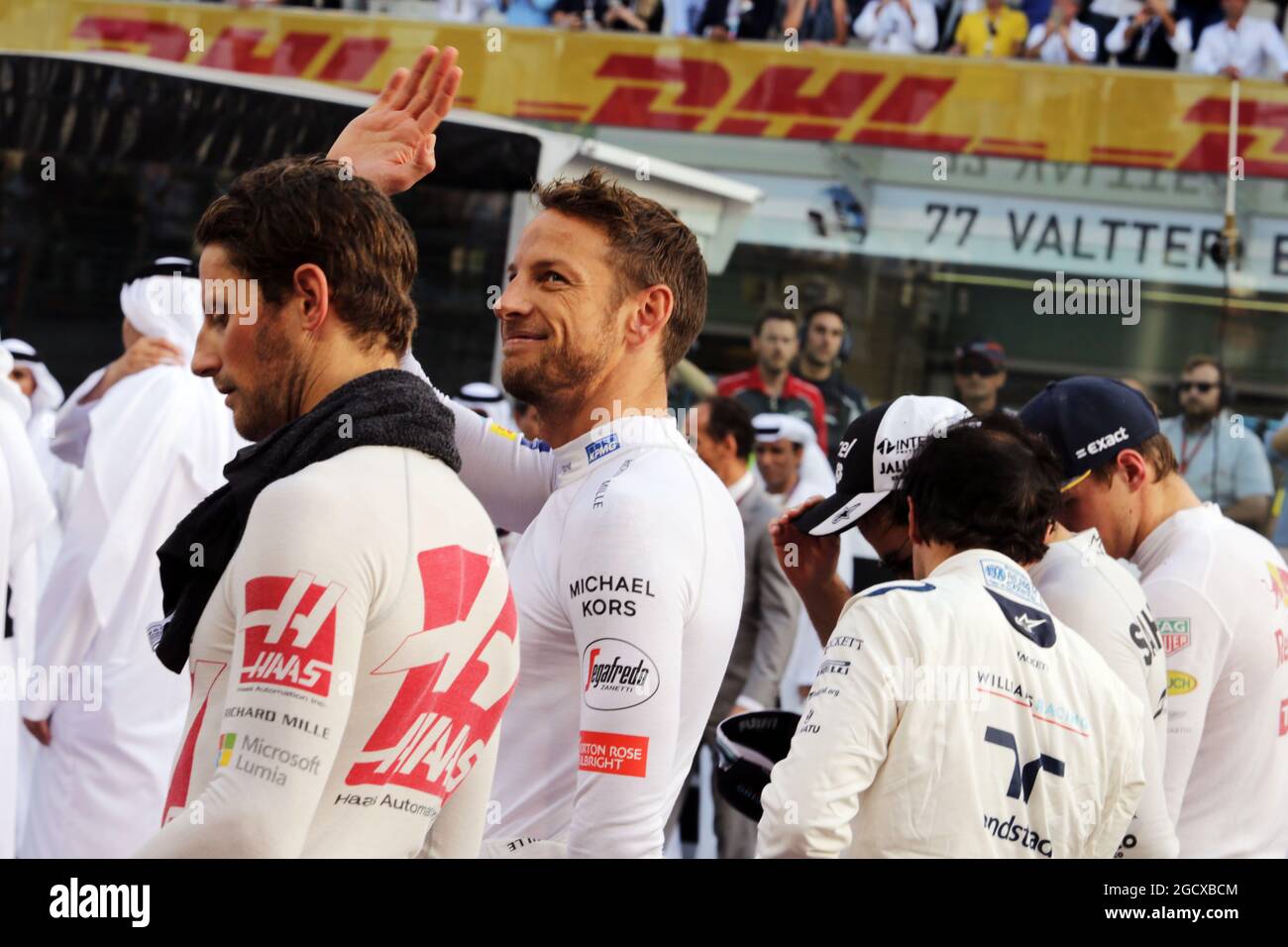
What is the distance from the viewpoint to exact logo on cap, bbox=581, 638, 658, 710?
6.65 feet

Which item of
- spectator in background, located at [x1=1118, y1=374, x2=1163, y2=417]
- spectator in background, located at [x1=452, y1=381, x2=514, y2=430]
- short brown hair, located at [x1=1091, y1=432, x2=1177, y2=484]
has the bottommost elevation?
spectator in background, located at [x1=452, y1=381, x2=514, y2=430]

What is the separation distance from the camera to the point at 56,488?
609 cm

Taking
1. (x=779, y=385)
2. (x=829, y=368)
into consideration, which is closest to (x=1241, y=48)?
(x=829, y=368)

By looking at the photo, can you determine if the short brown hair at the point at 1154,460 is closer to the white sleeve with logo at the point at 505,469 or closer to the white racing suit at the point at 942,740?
the white racing suit at the point at 942,740

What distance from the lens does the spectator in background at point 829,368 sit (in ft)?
25.2

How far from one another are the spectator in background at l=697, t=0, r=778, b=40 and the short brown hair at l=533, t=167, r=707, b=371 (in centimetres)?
743

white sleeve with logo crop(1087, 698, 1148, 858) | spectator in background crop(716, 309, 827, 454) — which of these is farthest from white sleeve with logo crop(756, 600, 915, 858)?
spectator in background crop(716, 309, 827, 454)

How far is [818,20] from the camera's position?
9.61 m

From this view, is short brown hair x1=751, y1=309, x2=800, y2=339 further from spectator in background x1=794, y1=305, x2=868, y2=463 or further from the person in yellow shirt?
the person in yellow shirt

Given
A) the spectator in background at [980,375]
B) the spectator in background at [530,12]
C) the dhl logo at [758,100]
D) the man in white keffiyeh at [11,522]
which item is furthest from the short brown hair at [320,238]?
the spectator in background at [530,12]
